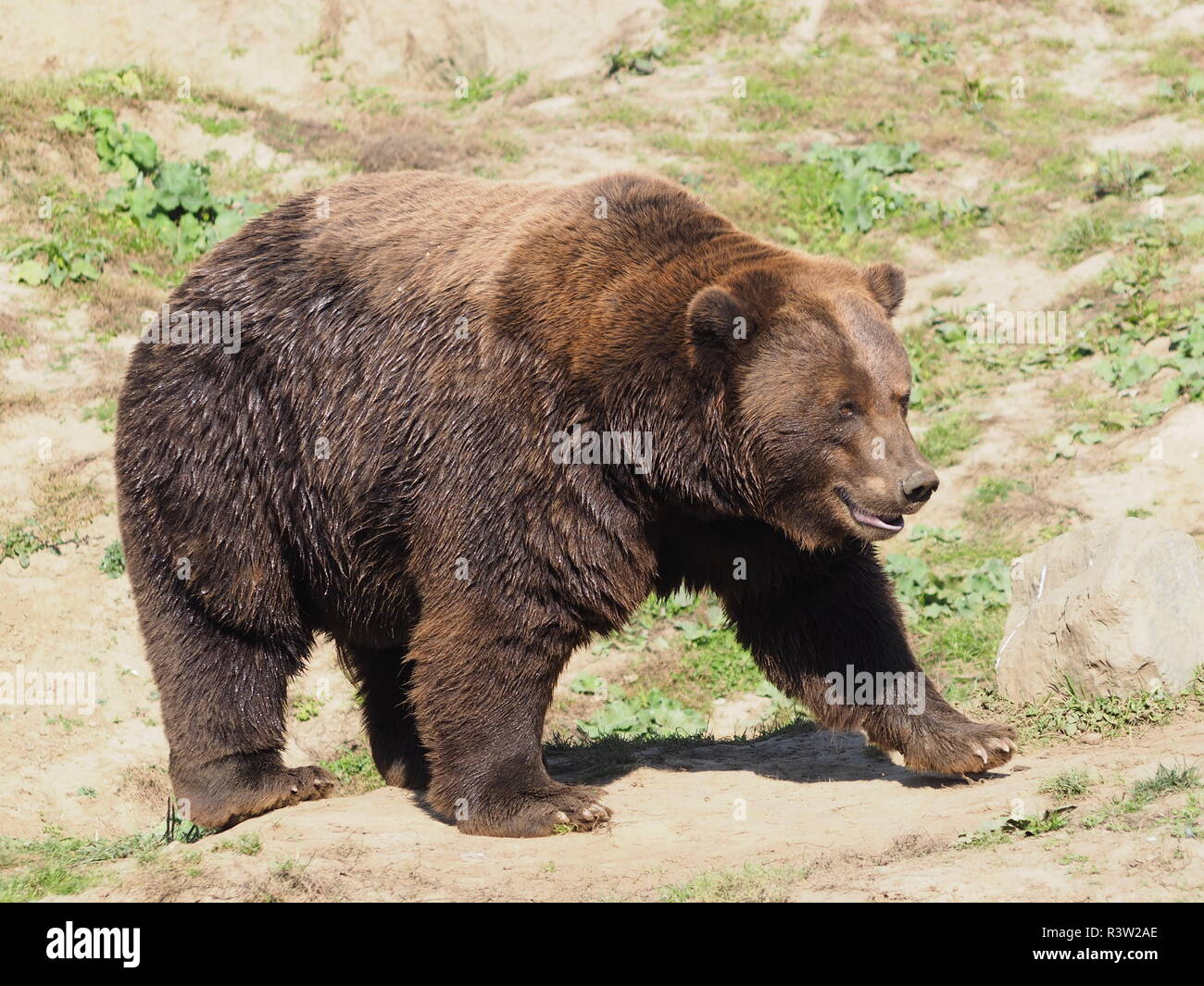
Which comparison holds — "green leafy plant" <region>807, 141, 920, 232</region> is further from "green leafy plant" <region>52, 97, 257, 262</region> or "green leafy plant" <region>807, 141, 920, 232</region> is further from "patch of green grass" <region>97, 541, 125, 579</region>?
"patch of green grass" <region>97, 541, 125, 579</region>

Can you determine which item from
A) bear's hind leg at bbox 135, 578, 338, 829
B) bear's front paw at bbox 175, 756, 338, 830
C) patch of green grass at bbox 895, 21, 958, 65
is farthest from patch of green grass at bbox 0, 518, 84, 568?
patch of green grass at bbox 895, 21, 958, 65

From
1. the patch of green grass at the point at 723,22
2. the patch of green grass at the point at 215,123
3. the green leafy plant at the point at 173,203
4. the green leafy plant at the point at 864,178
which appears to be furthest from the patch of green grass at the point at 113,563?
the patch of green grass at the point at 723,22

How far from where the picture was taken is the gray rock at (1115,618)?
7.17 meters

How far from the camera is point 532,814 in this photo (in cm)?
655

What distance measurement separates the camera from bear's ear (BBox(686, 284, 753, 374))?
6.12 m

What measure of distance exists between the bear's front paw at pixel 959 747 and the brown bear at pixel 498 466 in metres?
0.01

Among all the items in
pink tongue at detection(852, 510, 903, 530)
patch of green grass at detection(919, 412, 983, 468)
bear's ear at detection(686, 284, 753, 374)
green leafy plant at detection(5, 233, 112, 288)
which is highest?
green leafy plant at detection(5, 233, 112, 288)

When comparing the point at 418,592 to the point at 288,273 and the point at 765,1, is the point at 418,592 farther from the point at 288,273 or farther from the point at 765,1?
the point at 765,1

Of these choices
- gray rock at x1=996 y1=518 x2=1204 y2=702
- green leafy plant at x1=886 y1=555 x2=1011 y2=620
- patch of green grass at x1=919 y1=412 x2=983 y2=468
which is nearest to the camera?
gray rock at x1=996 y1=518 x2=1204 y2=702

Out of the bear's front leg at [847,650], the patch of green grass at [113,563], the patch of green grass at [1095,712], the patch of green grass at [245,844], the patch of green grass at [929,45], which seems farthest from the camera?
the patch of green grass at [929,45]

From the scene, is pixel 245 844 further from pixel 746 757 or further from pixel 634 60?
pixel 634 60

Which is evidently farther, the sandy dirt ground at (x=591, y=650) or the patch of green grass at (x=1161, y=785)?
the sandy dirt ground at (x=591, y=650)

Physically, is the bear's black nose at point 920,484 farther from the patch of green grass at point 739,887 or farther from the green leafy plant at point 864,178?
the green leafy plant at point 864,178
